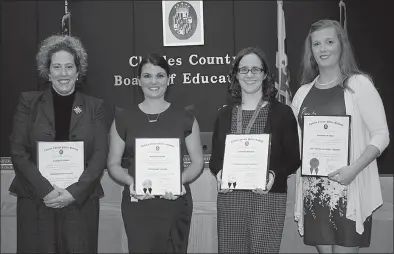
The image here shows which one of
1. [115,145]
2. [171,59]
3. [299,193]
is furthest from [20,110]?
[171,59]

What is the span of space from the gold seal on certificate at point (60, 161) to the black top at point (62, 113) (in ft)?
0.24

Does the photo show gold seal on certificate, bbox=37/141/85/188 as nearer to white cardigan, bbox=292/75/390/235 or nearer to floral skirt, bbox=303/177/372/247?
floral skirt, bbox=303/177/372/247

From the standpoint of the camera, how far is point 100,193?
3039mm

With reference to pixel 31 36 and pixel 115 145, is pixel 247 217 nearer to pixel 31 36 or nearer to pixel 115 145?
pixel 115 145

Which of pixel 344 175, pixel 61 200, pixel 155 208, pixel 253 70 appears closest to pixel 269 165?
pixel 344 175

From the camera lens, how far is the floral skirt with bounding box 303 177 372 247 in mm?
2852

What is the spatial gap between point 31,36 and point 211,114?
217 centimetres

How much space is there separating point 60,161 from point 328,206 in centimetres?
170

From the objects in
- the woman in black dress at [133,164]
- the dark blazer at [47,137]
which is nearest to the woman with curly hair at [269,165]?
the woman in black dress at [133,164]

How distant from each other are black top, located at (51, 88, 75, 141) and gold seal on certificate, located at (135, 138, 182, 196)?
0.48 meters

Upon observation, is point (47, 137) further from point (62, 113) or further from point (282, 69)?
point (282, 69)

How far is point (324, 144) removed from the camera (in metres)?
2.82

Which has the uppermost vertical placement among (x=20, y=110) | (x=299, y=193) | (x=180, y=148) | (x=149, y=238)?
(x=20, y=110)

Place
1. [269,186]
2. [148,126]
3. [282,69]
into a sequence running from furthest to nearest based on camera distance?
[282,69] < [148,126] < [269,186]
